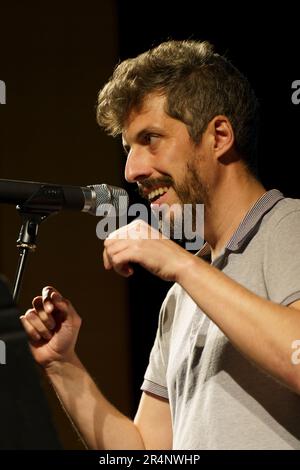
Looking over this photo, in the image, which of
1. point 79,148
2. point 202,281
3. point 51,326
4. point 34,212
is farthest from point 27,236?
point 79,148

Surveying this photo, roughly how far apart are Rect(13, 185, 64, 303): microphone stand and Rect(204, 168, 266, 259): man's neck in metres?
0.43

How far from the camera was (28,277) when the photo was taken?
2836mm

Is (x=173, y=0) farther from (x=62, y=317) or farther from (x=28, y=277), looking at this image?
(x=62, y=317)

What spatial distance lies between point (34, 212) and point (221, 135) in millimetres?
548

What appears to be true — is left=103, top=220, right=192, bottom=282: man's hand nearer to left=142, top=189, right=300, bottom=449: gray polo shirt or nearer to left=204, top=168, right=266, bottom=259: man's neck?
left=142, top=189, right=300, bottom=449: gray polo shirt

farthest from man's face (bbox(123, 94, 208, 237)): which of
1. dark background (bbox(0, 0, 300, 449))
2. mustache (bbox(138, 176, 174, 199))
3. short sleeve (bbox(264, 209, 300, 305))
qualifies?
dark background (bbox(0, 0, 300, 449))

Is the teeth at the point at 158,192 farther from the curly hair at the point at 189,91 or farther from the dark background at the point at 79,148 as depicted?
the dark background at the point at 79,148

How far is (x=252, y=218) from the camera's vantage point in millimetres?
1447

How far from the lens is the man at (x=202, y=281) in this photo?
118 centimetres

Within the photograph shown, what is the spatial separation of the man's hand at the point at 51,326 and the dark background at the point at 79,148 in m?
1.19

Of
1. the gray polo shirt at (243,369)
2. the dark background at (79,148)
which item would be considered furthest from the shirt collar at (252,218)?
the dark background at (79,148)

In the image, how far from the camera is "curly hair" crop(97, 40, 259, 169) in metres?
1.54

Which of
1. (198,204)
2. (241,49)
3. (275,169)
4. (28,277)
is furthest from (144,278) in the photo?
(198,204)
